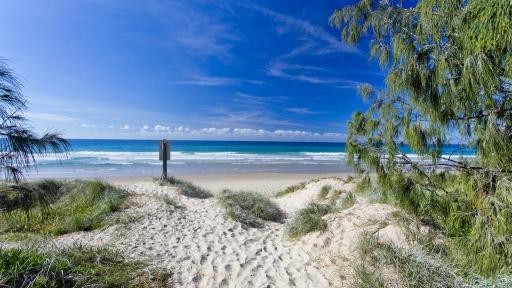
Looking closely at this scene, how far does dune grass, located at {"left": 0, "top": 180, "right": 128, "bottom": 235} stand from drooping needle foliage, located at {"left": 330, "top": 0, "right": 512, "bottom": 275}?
3.08 metres

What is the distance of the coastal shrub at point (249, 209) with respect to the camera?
6427mm

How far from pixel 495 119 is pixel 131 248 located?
4722 mm

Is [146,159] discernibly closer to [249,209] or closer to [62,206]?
[62,206]

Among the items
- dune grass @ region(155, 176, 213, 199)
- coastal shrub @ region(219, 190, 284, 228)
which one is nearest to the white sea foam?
dune grass @ region(155, 176, 213, 199)

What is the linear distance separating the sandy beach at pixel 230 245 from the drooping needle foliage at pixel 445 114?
5.02ft

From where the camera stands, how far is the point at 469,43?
1.90m

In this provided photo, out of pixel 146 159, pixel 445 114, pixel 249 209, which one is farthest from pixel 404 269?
pixel 146 159

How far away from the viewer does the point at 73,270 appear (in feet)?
10.1

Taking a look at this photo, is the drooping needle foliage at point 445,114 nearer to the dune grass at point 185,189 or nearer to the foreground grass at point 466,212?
the foreground grass at point 466,212

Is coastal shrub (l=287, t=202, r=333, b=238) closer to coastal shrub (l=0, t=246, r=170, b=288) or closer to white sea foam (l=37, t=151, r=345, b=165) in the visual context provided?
coastal shrub (l=0, t=246, r=170, b=288)

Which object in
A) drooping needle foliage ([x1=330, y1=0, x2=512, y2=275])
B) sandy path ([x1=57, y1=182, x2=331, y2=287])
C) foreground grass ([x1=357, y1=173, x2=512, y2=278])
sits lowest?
sandy path ([x1=57, y1=182, x2=331, y2=287])

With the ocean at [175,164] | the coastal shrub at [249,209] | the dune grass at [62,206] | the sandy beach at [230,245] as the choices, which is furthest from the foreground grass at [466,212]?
the coastal shrub at [249,209]

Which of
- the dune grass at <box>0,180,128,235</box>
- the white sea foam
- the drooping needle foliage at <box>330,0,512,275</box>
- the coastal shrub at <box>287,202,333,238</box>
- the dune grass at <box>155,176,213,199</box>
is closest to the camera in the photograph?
the drooping needle foliage at <box>330,0,512,275</box>

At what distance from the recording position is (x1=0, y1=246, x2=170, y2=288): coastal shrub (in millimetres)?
2701
